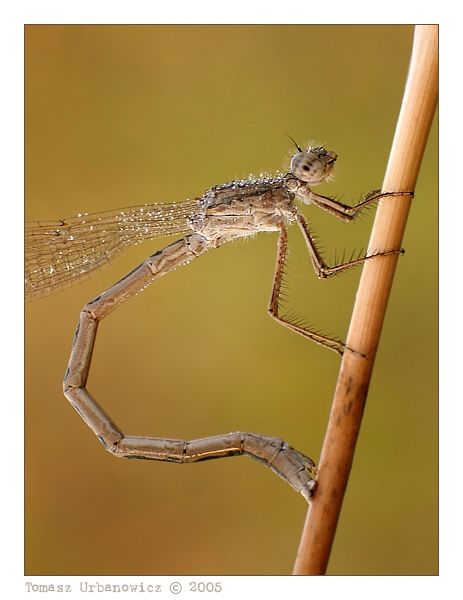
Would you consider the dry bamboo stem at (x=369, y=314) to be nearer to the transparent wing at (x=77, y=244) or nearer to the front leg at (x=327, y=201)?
the front leg at (x=327, y=201)

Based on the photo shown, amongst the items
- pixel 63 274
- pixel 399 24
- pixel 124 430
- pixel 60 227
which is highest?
pixel 399 24

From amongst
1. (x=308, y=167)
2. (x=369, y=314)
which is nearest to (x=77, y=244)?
(x=308, y=167)

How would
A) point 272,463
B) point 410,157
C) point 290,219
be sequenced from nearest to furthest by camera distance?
point 410,157 → point 272,463 → point 290,219

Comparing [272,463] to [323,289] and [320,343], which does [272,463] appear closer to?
[320,343]

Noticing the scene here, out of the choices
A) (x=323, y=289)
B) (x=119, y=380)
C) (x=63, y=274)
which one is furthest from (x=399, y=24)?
(x=119, y=380)

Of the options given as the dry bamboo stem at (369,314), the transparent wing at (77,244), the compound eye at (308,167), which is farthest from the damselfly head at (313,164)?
the transparent wing at (77,244)

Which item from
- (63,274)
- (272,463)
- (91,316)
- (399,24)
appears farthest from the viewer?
(63,274)

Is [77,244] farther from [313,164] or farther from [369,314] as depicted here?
[369,314]
